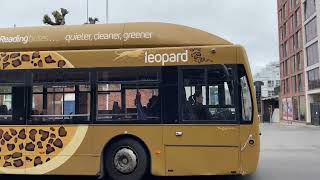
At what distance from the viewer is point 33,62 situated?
10.3m

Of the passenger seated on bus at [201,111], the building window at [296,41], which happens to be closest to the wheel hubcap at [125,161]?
the passenger seated on bus at [201,111]

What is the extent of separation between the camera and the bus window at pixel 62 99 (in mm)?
9930

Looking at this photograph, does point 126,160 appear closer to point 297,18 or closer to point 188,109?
point 188,109

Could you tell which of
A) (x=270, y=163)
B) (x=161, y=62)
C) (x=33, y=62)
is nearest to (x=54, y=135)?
(x=33, y=62)

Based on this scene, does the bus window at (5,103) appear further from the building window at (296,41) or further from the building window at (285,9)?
the building window at (285,9)

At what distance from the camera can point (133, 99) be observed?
9812mm

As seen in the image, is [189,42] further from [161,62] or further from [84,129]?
[84,129]

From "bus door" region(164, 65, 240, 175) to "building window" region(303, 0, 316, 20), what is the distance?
51.6 meters

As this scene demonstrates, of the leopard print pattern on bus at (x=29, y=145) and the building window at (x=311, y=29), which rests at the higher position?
the building window at (x=311, y=29)

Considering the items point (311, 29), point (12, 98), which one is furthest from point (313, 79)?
point (12, 98)

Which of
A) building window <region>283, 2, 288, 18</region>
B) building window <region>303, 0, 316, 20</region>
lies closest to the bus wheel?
building window <region>303, 0, 316, 20</region>

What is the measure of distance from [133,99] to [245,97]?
7.74 feet

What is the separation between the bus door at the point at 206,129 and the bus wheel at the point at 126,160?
1.83ft

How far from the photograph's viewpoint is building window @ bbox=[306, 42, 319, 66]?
186 feet
